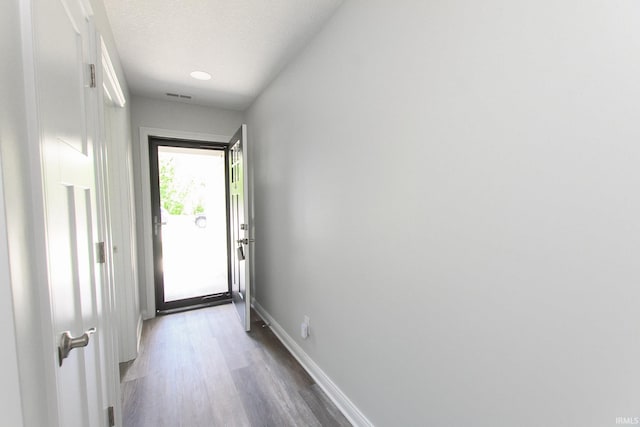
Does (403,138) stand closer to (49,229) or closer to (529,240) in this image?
(529,240)

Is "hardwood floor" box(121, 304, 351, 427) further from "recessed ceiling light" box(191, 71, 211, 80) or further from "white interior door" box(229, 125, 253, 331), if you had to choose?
"recessed ceiling light" box(191, 71, 211, 80)

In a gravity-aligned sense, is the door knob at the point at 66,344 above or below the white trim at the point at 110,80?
below

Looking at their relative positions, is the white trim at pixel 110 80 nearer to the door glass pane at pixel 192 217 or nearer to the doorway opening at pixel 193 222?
the doorway opening at pixel 193 222

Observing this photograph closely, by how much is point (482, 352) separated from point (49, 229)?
56.0 inches

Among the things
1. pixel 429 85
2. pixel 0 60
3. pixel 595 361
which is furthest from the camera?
pixel 429 85

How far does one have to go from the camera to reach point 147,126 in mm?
3117

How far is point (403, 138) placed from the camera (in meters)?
1.28

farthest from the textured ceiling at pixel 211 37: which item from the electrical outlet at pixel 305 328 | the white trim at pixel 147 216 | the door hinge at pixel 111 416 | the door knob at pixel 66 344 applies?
the door hinge at pixel 111 416

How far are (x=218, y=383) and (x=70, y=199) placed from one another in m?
1.70

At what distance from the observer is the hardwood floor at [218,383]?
5.67ft

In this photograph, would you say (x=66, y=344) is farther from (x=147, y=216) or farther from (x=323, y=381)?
(x=147, y=216)

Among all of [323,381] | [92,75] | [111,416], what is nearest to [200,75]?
[92,75]

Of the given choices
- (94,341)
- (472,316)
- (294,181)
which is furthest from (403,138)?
(94,341)

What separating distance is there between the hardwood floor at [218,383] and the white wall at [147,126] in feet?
1.81
